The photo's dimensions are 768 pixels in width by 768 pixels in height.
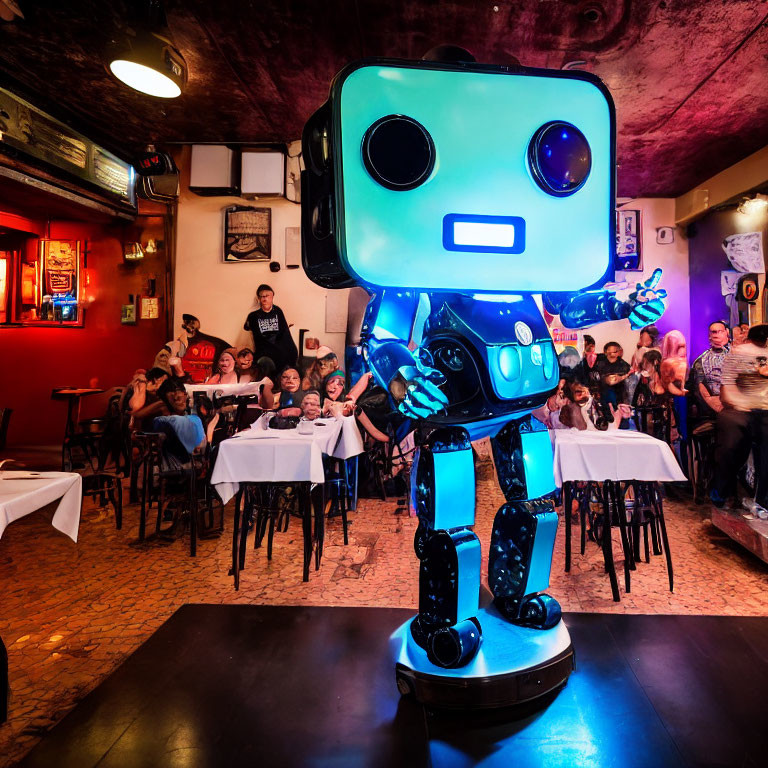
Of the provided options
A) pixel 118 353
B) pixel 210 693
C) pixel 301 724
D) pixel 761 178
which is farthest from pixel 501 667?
pixel 118 353

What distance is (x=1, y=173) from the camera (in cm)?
448

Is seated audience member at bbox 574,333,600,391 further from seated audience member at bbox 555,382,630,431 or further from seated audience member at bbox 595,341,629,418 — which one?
seated audience member at bbox 555,382,630,431

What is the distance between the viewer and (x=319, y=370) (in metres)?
5.61

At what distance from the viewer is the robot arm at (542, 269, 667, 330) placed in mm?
1557

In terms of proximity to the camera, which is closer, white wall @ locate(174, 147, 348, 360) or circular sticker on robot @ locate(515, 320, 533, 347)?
circular sticker on robot @ locate(515, 320, 533, 347)

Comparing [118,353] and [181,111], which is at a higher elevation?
[181,111]

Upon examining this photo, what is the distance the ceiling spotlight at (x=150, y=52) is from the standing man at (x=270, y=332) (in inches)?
109

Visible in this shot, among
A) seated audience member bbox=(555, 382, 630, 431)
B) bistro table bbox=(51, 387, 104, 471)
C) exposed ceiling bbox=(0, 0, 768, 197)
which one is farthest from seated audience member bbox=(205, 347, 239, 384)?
seated audience member bbox=(555, 382, 630, 431)

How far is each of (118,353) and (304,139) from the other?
6361 millimetres

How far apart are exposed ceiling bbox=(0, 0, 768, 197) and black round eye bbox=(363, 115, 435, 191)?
2886mm

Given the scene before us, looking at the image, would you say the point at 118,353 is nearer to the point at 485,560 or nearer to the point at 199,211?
the point at 199,211

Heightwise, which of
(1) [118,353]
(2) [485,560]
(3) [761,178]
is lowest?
(2) [485,560]

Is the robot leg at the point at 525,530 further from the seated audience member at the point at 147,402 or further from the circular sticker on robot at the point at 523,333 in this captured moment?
the seated audience member at the point at 147,402

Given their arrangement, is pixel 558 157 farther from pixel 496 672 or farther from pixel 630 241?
pixel 630 241
